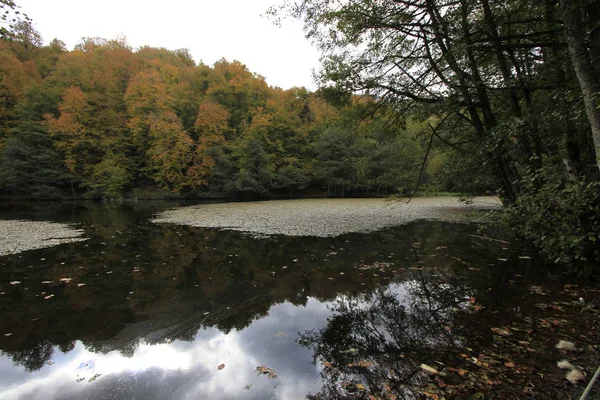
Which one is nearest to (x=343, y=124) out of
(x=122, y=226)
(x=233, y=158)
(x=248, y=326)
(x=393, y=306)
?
(x=393, y=306)

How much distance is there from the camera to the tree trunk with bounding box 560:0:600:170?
2.89m

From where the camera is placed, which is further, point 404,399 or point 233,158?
point 233,158

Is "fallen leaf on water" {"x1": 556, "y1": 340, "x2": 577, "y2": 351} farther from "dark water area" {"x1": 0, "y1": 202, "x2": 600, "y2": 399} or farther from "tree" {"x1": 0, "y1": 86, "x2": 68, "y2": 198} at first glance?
"tree" {"x1": 0, "y1": 86, "x2": 68, "y2": 198}

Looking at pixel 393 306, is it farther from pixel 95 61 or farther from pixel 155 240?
pixel 95 61

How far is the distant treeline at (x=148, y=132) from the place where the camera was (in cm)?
2756

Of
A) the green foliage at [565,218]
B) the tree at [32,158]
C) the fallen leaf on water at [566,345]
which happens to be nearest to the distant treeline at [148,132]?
the tree at [32,158]

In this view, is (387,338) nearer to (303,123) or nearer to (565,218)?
(565,218)

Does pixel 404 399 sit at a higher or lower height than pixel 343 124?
lower

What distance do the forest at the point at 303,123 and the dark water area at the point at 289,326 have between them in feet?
4.55

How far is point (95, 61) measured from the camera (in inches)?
1270

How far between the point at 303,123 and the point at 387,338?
117ft

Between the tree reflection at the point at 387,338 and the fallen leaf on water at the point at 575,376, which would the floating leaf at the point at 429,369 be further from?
the fallen leaf on water at the point at 575,376

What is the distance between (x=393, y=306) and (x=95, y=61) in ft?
135

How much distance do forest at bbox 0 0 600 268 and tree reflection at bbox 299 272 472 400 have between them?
193cm
